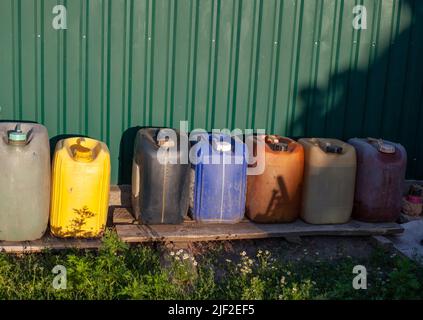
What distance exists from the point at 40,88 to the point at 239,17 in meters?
1.98

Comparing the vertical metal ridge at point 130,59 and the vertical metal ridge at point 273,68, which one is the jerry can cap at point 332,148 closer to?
the vertical metal ridge at point 273,68

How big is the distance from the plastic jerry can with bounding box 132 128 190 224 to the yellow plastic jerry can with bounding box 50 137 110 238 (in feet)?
1.13

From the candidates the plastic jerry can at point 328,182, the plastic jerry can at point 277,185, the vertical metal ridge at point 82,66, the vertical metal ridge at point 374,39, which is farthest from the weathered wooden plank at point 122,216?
the vertical metal ridge at point 374,39

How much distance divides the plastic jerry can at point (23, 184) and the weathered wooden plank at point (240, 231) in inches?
27.7

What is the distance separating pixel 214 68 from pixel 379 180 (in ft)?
6.19

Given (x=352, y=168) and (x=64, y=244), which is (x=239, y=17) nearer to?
(x=352, y=168)

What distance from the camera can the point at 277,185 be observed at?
5883 mm

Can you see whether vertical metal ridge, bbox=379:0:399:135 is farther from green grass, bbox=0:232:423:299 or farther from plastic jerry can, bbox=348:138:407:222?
green grass, bbox=0:232:423:299

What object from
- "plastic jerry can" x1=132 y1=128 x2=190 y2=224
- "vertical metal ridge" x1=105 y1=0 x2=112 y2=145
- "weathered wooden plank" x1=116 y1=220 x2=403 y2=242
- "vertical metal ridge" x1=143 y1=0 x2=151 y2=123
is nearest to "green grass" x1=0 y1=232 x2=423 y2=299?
"weathered wooden plank" x1=116 y1=220 x2=403 y2=242

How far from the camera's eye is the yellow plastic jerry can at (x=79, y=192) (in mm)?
5281

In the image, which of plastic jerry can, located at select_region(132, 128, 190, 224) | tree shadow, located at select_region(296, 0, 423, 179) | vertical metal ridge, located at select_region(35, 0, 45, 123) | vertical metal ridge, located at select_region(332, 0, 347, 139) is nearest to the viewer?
plastic jerry can, located at select_region(132, 128, 190, 224)

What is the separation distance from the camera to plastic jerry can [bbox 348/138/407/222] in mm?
6051

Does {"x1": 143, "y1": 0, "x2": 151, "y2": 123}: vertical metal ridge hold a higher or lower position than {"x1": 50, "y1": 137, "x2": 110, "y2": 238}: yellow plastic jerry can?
higher
